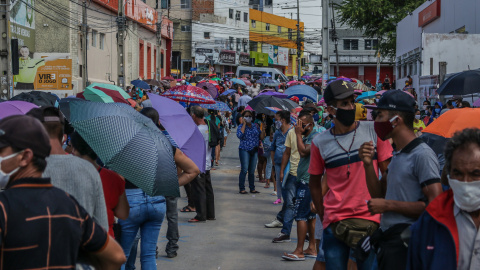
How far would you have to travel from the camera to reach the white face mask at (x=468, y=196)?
3.35 metres

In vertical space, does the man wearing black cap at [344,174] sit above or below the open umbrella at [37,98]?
below

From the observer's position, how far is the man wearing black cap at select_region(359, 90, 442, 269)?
180 inches

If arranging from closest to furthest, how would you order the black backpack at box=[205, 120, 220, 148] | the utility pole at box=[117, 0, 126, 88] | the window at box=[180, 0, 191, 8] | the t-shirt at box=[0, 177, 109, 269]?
the t-shirt at box=[0, 177, 109, 269]
the black backpack at box=[205, 120, 220, 148]
the utility pole at box=[117, 0, 126, 88]
the window at box=[180, 0, 191, 8]

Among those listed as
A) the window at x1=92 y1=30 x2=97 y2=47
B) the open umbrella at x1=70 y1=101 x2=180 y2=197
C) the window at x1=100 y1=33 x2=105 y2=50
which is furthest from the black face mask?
the window at x1=100 y1=33 x2=105 y2=50

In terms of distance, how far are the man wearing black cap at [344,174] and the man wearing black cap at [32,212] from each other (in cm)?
292

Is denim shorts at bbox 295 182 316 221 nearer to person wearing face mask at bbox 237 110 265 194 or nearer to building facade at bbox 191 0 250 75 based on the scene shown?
person wearing face mask at bbox 237 110 265 194

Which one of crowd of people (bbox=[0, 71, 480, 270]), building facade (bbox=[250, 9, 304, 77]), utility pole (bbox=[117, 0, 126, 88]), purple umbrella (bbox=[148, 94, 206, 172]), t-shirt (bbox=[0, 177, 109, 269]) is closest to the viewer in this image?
t-shirt (bbox=[0, 177, 109, 269])

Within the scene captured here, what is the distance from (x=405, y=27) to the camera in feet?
142

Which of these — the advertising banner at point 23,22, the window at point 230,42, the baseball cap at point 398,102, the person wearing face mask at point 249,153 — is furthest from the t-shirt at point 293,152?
the window at point 230,42

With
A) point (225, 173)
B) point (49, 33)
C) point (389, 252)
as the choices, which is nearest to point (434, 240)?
point (389, 252)

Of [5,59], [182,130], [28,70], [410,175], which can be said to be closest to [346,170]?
[410,175]

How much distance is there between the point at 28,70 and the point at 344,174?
716 inches

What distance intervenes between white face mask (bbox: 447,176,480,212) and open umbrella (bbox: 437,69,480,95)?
1183cm

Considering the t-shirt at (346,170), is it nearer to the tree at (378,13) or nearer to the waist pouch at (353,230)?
the waist pouch at (353,230)
